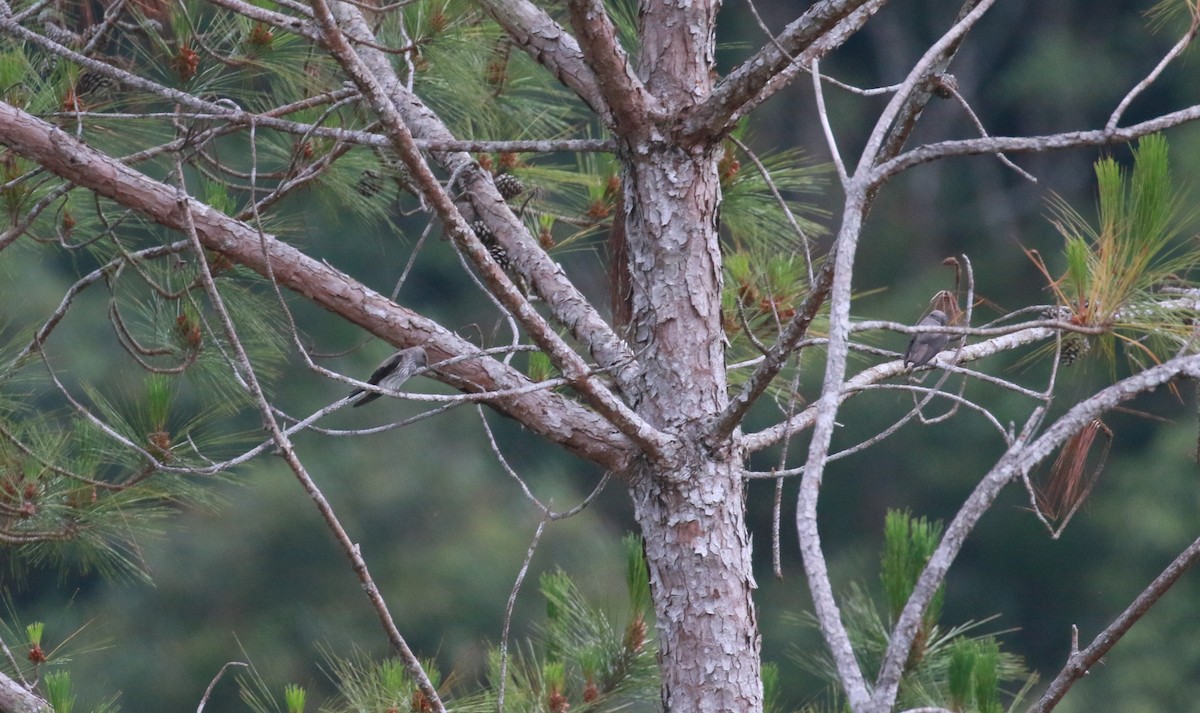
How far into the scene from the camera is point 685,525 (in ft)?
5.15

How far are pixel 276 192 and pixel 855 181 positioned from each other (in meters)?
1.09

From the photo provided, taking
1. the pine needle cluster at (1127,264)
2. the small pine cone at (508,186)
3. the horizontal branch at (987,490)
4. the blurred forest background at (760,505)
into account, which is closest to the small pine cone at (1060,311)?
the pine needle cluster at (1127,264)

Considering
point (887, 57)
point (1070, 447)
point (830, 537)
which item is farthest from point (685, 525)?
point (887, 57)

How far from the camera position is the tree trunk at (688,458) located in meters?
1.56

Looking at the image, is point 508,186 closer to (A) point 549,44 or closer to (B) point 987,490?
(A) point 549,44

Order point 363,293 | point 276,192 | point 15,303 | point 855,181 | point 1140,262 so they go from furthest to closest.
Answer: point 15,303 → point 276,192 → point 363,293 → point 1140,262 → point 855,181

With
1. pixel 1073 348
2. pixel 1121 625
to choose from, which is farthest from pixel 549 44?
pixel 1121 625

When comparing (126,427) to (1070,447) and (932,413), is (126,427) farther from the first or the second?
(932,413)

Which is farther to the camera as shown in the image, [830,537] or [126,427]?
[830,537]

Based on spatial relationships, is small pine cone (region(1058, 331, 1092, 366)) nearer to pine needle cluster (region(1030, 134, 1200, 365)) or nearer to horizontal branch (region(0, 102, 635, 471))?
pine needle cluster (region(1030, 134, 1200, 365))

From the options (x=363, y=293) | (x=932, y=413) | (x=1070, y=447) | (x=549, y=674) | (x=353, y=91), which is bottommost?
(x=932, y=413)

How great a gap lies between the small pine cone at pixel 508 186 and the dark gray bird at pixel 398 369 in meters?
0.47

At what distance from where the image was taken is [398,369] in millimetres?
1735

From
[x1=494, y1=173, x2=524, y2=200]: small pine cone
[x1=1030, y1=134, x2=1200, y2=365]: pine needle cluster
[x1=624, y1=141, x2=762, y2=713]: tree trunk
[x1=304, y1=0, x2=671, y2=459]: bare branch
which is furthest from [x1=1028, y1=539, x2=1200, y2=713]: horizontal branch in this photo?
[x1=494, y1=173, x2=524, y2=200]: small pine cone
